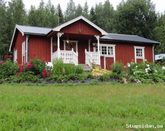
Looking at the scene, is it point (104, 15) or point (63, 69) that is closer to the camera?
point (63, 69)

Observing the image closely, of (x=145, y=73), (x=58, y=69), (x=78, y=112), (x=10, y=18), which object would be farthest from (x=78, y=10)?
(x=78, y=112)

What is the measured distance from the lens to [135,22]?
49531 millimetres

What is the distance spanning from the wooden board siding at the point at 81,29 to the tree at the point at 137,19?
75.2ft

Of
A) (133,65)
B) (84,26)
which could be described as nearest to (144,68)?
(133,65)

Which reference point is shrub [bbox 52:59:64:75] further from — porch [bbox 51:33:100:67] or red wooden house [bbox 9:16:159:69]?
porch [bbox 51:33:100:67]

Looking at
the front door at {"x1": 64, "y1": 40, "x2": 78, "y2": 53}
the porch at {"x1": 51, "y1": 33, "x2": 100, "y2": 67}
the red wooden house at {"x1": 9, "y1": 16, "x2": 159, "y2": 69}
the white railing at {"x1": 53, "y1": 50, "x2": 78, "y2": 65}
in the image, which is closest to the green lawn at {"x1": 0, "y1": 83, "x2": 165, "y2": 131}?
the white railing at {"x1": 53, "y1": 50, "x2": 78, "y2": 65}

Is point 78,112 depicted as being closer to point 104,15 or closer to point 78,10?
point 104,15

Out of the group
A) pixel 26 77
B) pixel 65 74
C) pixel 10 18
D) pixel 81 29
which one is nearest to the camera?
pixel 26 77

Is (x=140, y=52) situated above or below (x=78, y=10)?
below

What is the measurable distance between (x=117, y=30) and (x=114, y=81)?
34.0 m

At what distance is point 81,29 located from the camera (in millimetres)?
26797

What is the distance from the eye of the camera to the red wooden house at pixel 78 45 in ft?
86.9

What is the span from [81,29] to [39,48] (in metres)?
3.43

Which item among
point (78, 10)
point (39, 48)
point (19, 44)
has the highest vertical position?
point (78, 10)
